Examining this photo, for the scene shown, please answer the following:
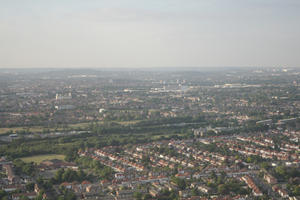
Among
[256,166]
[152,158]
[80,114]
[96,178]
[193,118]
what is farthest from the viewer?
[80,114]

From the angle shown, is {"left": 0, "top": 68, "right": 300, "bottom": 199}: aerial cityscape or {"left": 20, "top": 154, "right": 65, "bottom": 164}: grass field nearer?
{"left": 0, "top": 68, "right": 300, "bottom": 199}: aerial cityscape

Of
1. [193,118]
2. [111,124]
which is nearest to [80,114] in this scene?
[111,124]

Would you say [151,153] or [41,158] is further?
[151,153]

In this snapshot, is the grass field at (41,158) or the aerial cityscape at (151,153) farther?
the grass field at (41,158)

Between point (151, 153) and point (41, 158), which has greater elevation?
point (151, 153)

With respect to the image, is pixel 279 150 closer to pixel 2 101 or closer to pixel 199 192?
pixel 199 192

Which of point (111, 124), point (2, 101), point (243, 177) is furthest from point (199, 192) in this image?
point (2, 101)

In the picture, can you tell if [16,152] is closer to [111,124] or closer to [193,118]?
[111,124]

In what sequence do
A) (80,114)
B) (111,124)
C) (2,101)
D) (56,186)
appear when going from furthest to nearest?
1. (2,101)
2. (80,114)
3. (111,124)
4. (56,186)

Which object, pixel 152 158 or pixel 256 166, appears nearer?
pixel 256 166
